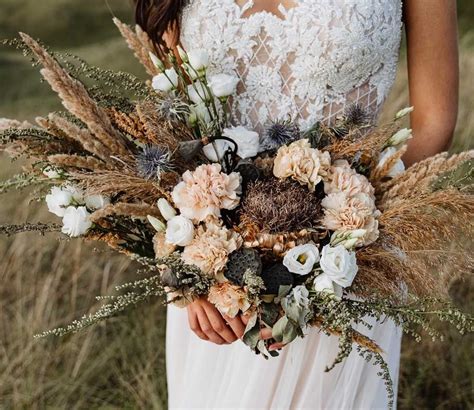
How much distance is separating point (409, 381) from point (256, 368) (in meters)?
1.72

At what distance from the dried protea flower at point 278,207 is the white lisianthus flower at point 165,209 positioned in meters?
0.14

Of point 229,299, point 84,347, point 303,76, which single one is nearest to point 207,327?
point 229,299

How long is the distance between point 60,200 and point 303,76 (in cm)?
66

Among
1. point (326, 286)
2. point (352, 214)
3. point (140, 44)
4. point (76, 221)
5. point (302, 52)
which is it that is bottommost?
point (326, 286)

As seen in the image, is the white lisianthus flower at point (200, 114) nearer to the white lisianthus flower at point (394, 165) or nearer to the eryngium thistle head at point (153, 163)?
the eryngium thistle head at point (153, 163)

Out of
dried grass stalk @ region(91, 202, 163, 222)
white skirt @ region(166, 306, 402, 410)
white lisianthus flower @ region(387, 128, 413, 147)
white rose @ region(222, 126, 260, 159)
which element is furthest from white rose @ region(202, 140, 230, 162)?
white skirt @ region(166, 306, 402, 410)

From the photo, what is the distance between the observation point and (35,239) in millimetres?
3494

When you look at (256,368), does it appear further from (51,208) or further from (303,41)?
(303,41)

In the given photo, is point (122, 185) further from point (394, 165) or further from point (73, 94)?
point (394, 165)

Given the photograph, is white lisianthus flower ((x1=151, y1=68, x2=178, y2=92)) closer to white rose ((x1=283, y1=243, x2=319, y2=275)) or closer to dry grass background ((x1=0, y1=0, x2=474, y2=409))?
white rose ((x1=283, y1=243, x2=319, y2=275))

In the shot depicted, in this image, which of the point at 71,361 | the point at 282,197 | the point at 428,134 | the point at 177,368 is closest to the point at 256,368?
the point at 177,368

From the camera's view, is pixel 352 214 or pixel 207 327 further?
pixel 207 327

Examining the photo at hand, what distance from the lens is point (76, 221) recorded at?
1.59 m

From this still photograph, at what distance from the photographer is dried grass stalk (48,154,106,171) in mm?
1541
